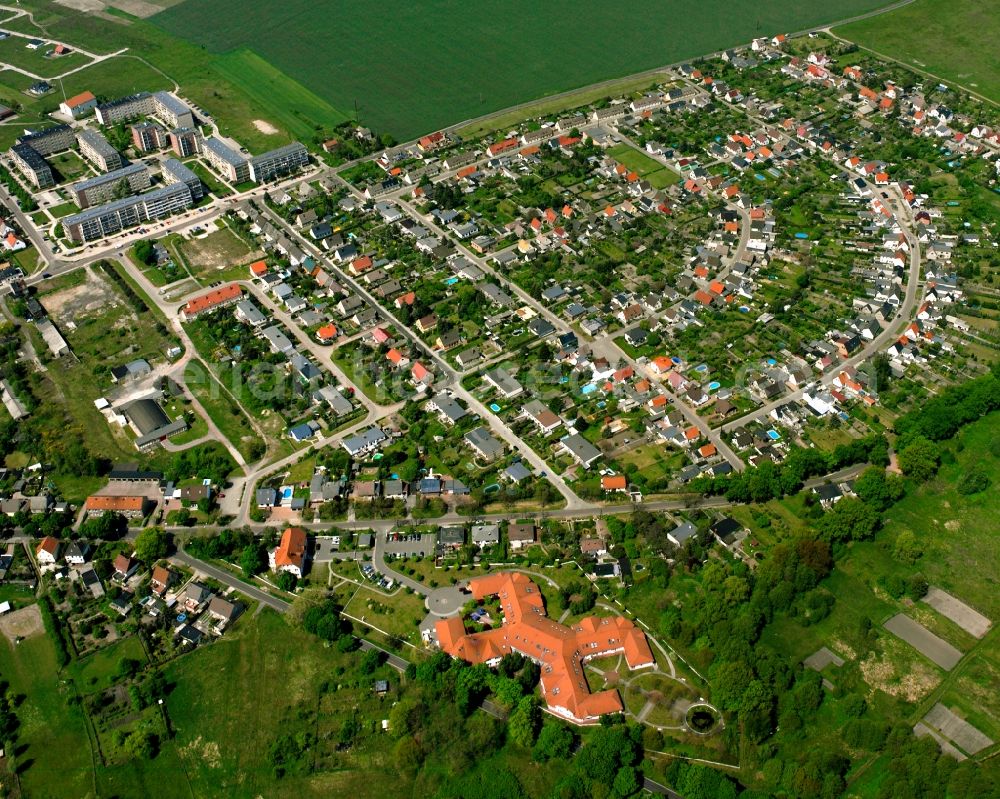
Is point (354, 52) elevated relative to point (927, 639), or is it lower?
elevated

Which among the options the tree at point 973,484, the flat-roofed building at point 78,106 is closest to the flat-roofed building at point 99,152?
the flat-roofed building at point 78,106

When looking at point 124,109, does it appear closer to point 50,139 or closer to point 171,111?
point 171,111

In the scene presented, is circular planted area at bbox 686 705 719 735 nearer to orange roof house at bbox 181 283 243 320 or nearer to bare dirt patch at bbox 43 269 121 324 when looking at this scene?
orange roof house at bbox 181 283 243 320

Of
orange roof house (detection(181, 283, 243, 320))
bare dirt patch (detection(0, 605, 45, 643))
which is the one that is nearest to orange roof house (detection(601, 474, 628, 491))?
bare dirt patch (detection(0, 605, 45, 643))

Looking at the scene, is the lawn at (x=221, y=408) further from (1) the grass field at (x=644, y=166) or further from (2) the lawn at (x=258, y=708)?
(1) the grass field at (x=644, y=166)

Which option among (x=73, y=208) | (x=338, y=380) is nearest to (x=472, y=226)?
(x=338, y=380)

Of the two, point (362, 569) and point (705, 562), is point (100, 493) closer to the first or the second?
point (362, 569)
